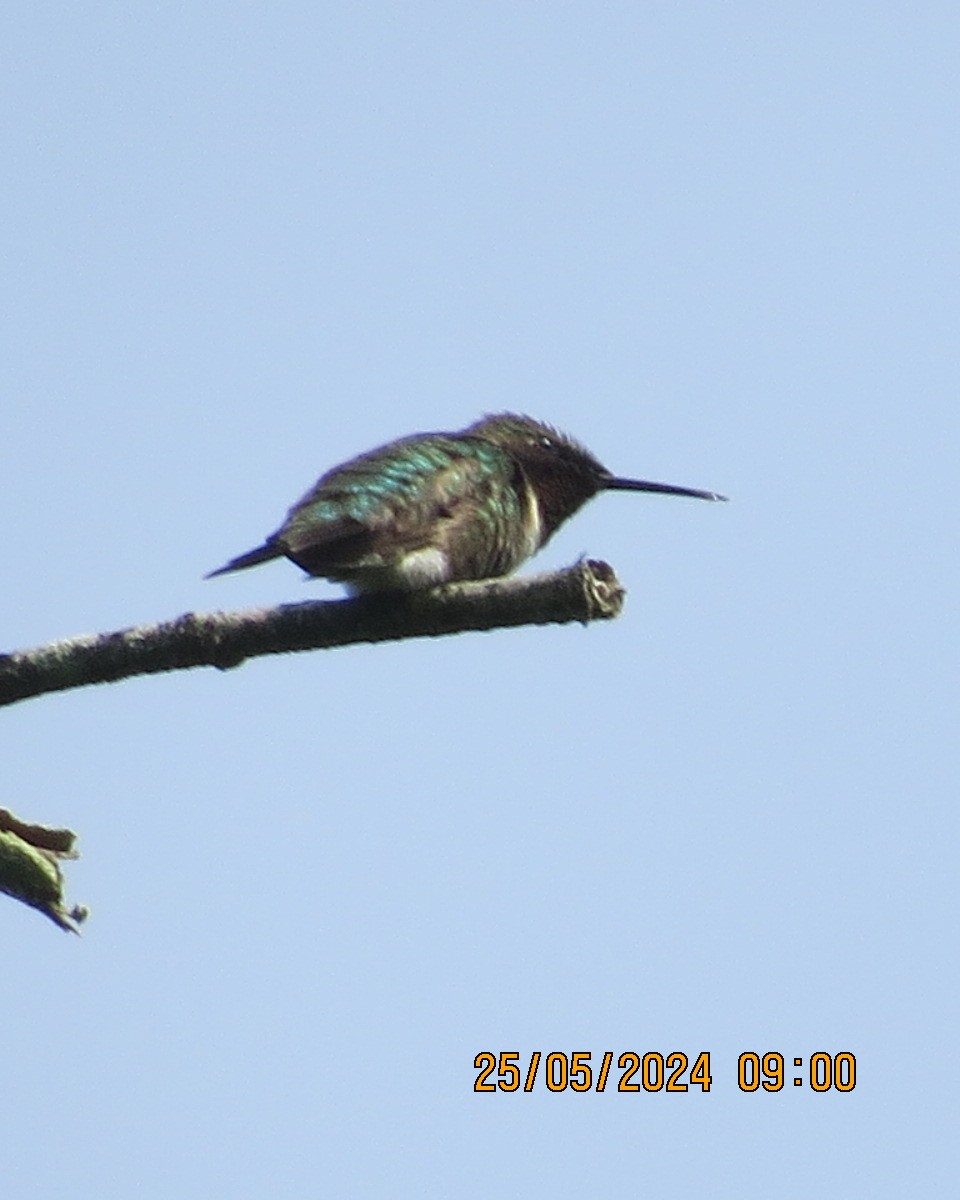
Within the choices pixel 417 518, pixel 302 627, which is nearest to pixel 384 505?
pixel 417 518

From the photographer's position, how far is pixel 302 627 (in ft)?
11.9

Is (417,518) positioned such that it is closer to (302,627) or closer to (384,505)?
(384,505)

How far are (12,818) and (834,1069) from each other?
161 inches

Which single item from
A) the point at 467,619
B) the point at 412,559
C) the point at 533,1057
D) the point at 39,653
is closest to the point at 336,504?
the point at 412,559

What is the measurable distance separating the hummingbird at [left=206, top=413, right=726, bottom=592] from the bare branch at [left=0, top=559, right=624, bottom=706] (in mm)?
652

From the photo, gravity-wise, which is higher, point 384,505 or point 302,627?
point 384,505

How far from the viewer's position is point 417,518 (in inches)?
208

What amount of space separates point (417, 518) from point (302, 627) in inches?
66.7

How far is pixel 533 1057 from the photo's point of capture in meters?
6.43

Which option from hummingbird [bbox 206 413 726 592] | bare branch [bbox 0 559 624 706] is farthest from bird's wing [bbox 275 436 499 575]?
bare branch [bbox 0 559 624 706]

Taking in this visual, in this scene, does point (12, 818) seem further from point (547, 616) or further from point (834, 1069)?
point (834, 1069)

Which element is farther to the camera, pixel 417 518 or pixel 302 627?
pixel 417 518

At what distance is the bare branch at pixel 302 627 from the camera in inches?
133

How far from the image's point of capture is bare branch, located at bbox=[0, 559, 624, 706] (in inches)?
133
